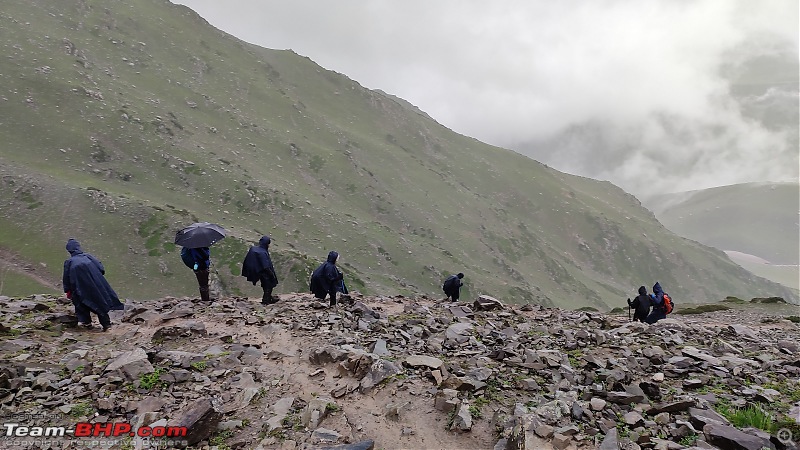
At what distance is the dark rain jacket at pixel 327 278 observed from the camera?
1786 centimetres

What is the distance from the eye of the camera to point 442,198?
112 m

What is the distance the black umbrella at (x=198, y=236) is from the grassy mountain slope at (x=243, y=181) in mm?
33232

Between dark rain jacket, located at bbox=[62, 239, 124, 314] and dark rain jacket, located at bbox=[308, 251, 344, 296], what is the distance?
7407 millimetres

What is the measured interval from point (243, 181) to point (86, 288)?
59.7 metres

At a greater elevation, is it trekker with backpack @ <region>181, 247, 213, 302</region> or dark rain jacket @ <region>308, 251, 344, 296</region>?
dark rain jacket @ <region>308, 251, 344, 296</region>

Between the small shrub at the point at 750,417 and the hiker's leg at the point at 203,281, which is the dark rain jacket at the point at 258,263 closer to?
the hiker's leg at the point at 203,281

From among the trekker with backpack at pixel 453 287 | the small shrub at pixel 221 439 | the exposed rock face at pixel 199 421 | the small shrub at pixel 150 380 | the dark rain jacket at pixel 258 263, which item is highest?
the trekker with backpack at pixel 453 287

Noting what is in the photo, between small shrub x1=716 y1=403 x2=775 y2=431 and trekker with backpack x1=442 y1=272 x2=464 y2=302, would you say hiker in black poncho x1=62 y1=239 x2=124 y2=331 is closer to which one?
trekker with backpack x1=442 y1=272 x2=464 y2=302

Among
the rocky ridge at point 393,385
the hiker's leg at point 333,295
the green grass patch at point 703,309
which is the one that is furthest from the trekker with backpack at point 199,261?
the green grass patch at point 703,309

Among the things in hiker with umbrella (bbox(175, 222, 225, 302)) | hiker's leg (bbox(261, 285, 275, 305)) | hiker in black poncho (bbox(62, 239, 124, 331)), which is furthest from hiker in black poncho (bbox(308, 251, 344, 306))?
hiker in black poncho (bbox(62, 239, 124, 331))

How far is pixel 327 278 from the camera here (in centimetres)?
1795

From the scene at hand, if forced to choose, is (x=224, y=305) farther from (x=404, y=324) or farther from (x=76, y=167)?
(x=76, y=167)

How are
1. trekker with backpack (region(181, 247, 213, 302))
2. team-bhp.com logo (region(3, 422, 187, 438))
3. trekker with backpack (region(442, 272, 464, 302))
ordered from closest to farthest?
team-bhp.com logo (region(3, 422, 187, 438)) → trekker with backpack (region(181, 247, 213, 302)) → trekker with backpack (region(442, 272, 464, 302))

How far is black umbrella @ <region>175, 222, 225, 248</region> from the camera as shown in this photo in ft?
53.2
